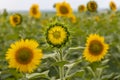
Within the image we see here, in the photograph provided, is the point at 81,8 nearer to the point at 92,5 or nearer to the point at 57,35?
the point at 92,5

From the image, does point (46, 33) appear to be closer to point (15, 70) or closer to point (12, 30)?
point (15, 70)

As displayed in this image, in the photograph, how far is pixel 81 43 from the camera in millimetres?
4059

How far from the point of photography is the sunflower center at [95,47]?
2.51 metres

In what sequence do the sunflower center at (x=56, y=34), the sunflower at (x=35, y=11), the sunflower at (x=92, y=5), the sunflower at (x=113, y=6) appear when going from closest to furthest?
the sunflower center at (x=56, y=34), the sunflower at (x=92, y=5), the sunflower at (x=35, y=11), the sunflower at (x=113, y=6)

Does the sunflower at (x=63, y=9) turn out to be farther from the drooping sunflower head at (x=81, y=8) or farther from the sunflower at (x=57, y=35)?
the drooping sunflower head at (x=81, y=8)

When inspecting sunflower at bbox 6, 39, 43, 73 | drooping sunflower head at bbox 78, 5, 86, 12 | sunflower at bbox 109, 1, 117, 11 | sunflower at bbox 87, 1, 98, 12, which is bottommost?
drooping sunflower head at bbox 78, 5, 86, 12

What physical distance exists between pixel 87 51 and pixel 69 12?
192 cm

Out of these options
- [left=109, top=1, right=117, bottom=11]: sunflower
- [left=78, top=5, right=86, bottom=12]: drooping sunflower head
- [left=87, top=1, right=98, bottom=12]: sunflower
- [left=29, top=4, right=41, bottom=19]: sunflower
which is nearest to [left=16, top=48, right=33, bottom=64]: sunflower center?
[left=87, top=1, right=98, bottom=12]: sunflower

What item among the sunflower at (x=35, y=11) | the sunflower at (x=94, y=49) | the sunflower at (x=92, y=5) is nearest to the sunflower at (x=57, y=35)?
the sunflower at (x=94, y=49)

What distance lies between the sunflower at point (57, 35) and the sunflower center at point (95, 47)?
0.39m

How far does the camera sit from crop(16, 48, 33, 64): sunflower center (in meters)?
2.20

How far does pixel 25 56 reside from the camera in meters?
2.20

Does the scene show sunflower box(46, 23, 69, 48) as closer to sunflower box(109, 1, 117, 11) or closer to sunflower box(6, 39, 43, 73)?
sunflower box(6, 39, 43, 73)

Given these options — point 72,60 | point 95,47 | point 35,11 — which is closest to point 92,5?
point 35,11
